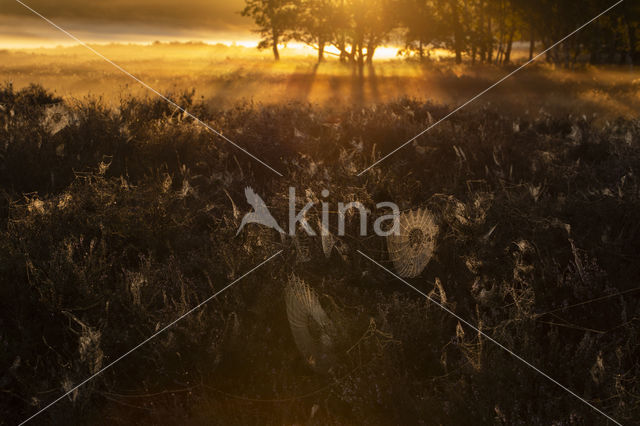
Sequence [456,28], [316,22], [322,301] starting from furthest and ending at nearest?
[456,28]
[316,22]
[322,301]

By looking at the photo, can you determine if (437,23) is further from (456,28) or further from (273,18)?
(273,18)

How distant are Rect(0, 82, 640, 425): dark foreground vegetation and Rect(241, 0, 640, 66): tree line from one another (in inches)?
1078

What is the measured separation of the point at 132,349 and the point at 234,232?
1.54 metres

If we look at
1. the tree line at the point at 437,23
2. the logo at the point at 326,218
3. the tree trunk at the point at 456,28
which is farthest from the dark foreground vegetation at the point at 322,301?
the tree trunk at the point at 456,28

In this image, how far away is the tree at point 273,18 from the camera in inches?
1309

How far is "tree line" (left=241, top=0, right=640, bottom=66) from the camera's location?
29656 mm

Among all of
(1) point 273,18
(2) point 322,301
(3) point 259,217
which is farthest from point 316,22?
(2) point 322,301

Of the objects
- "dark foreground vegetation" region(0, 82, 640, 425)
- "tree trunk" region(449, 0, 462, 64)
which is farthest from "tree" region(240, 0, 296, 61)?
"dark foreground vegetation" region(0, 82, 640, 425)

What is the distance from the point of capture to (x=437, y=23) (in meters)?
32.8

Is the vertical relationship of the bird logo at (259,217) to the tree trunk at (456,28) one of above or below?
below

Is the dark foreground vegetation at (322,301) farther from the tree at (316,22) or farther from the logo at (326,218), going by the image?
the tree at (316,22)

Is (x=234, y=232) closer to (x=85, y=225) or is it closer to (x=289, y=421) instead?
(x=85, y=225)

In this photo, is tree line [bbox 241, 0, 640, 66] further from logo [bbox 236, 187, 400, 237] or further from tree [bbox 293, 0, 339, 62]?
logo [bbox 236, 187, 400, 237]

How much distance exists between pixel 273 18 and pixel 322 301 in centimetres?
3399
